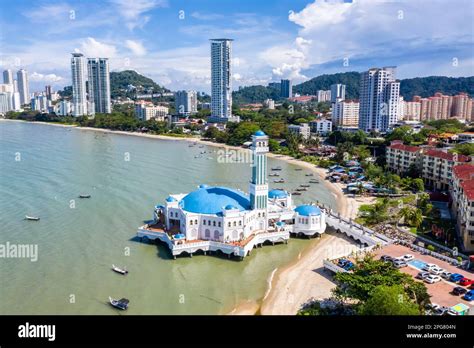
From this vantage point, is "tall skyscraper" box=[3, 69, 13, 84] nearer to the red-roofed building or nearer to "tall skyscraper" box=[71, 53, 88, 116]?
"tall skyscraper" box=[71, 53, 88, 116]

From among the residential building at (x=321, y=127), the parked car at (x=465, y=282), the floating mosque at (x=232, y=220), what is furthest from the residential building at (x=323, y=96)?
the parked car at (x=465, y=282)

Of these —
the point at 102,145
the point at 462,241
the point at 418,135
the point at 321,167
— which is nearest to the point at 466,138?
the point at 418,135

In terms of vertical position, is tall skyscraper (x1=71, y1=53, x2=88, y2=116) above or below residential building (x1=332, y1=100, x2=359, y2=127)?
above

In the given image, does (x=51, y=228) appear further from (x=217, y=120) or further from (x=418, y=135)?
(x=217, y=120)

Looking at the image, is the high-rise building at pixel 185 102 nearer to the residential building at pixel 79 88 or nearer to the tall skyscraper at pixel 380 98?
the residential building at pixel 79 88

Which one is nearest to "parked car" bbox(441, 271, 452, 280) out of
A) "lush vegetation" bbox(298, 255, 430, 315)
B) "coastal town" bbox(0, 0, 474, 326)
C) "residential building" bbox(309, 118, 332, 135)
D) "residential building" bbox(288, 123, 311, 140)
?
"coastal town" bbox(0, 0, 474, 326)

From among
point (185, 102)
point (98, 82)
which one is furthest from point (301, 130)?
point (98, 82)
